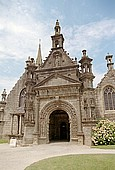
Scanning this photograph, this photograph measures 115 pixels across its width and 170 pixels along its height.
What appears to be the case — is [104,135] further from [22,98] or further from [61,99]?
[22,98]

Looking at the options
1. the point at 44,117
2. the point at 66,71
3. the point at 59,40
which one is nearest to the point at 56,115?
the point at 44,117

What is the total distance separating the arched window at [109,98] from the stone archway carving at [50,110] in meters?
6.45

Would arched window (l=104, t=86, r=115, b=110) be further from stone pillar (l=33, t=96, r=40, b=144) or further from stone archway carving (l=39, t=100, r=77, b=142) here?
stone pillar (l=33, t=96, r=40, b=144)

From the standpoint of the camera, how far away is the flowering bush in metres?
14.5

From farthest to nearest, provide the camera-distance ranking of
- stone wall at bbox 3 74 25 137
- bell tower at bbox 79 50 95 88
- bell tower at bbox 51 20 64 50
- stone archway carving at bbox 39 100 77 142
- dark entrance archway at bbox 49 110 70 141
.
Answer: stone wall at bbox 3 74 25 137, dark entrance archway at bbox 49 110 70 141, bell tower at bbox 51 20 64 50, bell tower at bbox 79 50 95 88, stone archway carving at bbox 39 100 77 142

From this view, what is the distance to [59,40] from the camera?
21.6 meters

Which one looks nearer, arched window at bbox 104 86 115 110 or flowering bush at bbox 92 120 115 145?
flowering bush at bbox 92 120 115 145

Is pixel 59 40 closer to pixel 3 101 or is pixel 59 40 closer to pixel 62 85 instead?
pixel 62 85

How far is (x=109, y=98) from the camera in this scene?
21359 mm

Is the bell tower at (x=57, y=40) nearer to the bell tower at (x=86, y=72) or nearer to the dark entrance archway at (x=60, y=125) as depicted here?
the bell tower at (x=86, y=72)

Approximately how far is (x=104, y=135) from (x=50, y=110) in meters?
6.30

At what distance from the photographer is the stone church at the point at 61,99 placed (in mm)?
16484

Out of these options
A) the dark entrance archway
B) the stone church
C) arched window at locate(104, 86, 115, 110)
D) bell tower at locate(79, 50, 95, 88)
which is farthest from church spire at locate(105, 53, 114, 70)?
the dark entrance archway

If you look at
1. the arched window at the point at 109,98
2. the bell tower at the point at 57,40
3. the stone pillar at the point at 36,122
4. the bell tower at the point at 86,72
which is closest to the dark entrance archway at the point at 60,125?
the stone pillar at the point at 36,122
